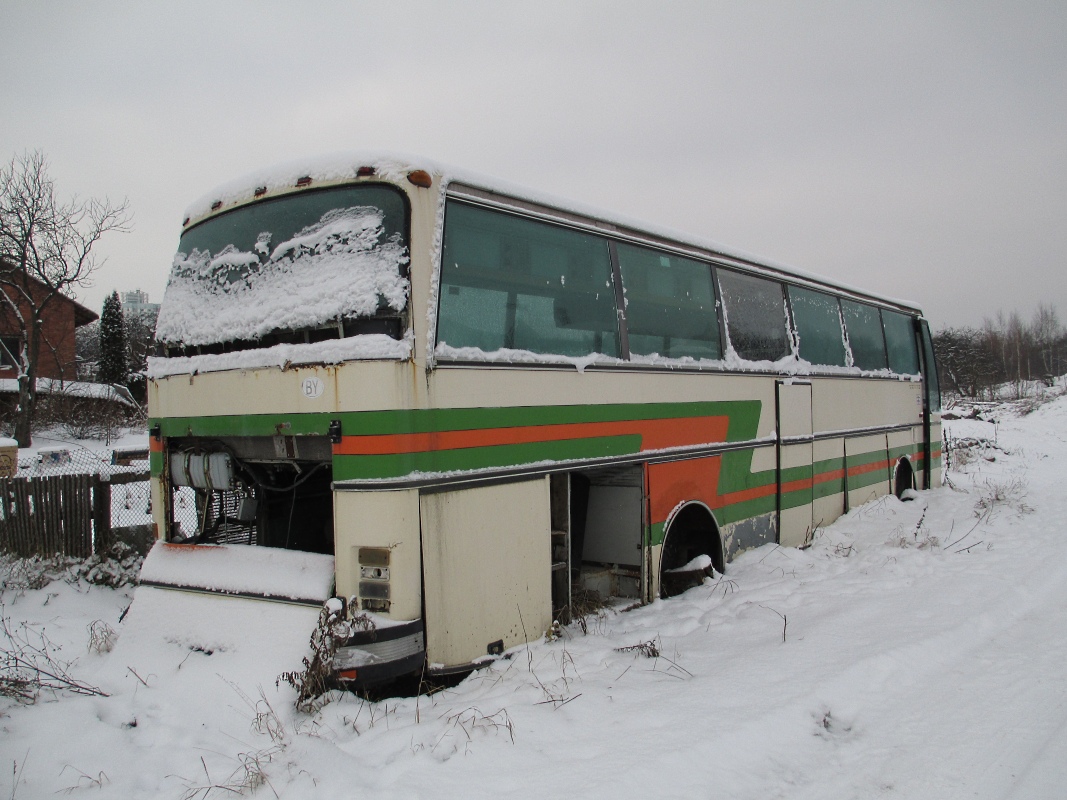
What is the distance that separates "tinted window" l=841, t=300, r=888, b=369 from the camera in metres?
9.17

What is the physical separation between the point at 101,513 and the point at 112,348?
144ft

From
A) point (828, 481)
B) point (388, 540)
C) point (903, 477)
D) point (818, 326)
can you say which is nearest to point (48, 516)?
point (388, 540)

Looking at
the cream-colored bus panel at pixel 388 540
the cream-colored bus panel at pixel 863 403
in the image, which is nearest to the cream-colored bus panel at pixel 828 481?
the cream-colored bus panel at pixel 863 403

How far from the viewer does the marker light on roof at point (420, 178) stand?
4008mm

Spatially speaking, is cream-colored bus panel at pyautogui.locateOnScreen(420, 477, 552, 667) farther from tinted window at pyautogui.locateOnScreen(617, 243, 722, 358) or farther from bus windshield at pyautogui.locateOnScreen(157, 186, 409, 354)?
tinted window at pyautogui.locateOnScreen(617, 243, 722, 358)

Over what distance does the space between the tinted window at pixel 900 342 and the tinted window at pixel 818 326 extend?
1.81 meters

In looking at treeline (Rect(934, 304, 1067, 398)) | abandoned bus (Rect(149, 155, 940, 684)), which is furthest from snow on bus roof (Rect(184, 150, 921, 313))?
treeline (Rect(934, 304, 1067, 398))

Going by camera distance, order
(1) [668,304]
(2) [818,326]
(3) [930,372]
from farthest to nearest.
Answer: (3) [930,372]
(2) [818,326]
(1) [668,304]

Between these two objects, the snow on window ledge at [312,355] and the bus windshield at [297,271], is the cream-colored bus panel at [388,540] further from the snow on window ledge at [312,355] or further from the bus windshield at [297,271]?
the bus windshield at [297,271]

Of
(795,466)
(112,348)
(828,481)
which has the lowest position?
(828,481)

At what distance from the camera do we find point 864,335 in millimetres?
9555

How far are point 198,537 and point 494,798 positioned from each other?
3183 mm

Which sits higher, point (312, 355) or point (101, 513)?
point (312, 355)

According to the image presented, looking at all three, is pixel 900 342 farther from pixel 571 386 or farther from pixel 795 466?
pixel 571 386
